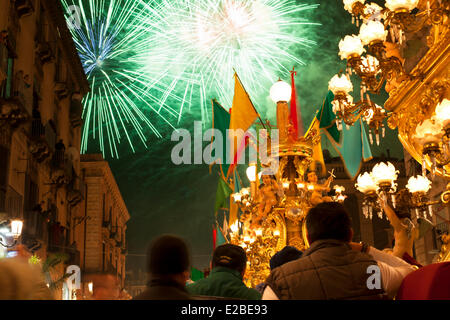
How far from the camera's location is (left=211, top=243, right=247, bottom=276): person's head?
4.09 m

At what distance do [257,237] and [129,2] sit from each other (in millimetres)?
9882

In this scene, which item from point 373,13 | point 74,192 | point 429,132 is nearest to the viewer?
point 429,132

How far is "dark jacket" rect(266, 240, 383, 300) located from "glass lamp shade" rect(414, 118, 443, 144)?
113 inches

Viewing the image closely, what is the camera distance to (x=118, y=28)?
61.1 ft

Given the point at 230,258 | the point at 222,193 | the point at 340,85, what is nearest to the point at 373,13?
the point at 340,85

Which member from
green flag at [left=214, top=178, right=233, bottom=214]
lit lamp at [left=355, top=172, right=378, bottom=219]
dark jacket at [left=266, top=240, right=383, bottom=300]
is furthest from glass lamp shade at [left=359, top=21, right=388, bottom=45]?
green flag at [left=214, top=178, right=233, bottom=214]

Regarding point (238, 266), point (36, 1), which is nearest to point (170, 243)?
point (238, 266)

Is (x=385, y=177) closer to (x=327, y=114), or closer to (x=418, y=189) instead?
(x=418, y=189)

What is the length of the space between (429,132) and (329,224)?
9.54ft

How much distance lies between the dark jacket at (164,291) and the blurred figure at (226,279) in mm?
1193

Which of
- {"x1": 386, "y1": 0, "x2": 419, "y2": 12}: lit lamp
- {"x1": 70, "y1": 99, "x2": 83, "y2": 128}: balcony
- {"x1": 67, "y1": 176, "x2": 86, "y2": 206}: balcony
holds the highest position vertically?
{"x1": 70, "y1": 99, "x2": 83, "y2": 128}: balcony

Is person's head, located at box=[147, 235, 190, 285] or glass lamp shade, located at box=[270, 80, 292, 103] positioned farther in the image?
glass lamp shade, located at box=[270, 80, 292, 103]

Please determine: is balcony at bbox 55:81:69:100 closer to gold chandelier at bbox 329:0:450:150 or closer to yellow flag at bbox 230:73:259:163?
yellow flag at bbox 230:73:259:163

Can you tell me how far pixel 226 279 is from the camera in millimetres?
4023
